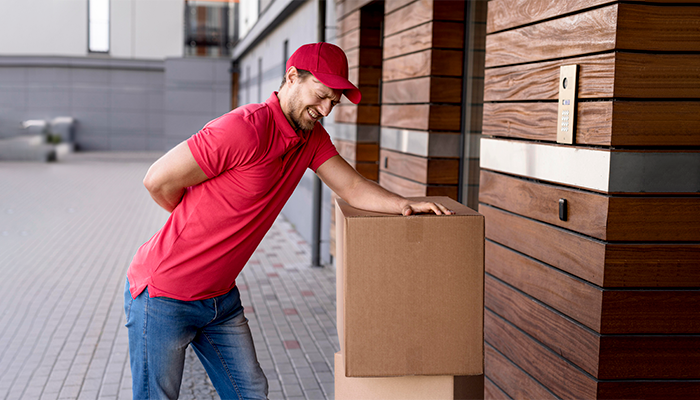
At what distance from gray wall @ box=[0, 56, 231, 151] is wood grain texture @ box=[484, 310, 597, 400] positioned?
73.0ft

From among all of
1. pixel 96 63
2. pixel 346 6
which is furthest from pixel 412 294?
pixel 96 63

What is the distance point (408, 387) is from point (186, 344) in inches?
29.8

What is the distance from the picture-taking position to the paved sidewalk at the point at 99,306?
13.5 ft

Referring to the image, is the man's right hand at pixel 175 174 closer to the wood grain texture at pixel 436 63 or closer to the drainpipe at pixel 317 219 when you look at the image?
the wood grain texture at pixel 436 63

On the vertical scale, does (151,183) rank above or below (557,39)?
below

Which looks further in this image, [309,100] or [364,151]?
[364,151]

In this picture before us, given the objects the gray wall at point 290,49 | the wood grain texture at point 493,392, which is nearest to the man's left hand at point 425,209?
the wood grain texture at point 493,392

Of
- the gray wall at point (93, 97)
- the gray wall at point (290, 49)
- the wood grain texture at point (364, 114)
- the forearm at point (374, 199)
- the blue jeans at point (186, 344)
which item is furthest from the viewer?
the gray wall at point (93, 97)

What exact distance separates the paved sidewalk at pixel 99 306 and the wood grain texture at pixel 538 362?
1212 mm

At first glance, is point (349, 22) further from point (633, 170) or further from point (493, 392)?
point (633, 170)

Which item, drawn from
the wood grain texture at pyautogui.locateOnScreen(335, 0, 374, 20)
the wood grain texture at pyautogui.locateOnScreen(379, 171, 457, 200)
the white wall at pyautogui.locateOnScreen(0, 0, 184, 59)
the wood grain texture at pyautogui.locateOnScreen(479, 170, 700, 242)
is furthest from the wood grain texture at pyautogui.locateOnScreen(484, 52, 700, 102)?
the white wall at pyautogui.locateOnScreen(0, 0, 184, 59)

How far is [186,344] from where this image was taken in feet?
7.44

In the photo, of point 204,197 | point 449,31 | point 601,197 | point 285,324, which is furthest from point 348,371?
point 285,324

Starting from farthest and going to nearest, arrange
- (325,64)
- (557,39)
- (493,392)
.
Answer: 1. (493,392)
2. (557,39)
3. (325,64)
